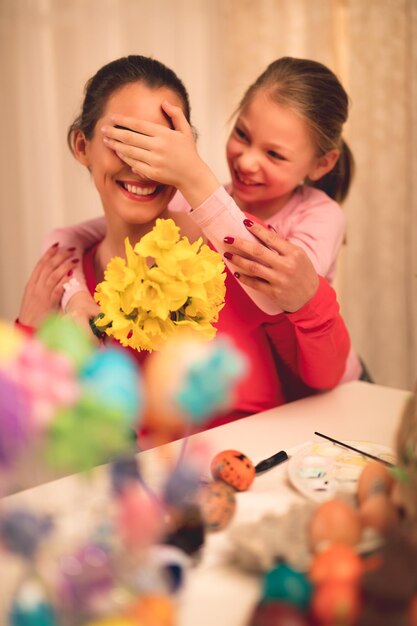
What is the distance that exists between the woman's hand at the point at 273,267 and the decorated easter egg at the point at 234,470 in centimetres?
38

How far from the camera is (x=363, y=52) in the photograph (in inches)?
107

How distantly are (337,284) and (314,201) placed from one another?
1.40m

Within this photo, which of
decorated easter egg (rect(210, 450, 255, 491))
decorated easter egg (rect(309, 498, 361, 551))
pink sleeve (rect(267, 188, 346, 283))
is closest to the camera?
decorated easter egg (rect(309, 498, 361, 551))

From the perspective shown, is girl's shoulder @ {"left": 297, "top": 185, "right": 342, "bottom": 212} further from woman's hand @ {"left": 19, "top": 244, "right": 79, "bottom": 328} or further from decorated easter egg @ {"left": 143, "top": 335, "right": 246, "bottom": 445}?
decorated easter egg @ {"left": 143, "top": 335, "right": 246, "bottom": 445}

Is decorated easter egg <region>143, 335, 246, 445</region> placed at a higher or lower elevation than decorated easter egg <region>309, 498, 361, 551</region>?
higher

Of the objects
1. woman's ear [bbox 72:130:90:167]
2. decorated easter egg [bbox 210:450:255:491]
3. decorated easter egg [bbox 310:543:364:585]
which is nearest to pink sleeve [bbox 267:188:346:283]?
woman's ear [bbox 72:130:90:167]

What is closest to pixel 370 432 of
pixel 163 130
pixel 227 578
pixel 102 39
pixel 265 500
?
pixel 265 500

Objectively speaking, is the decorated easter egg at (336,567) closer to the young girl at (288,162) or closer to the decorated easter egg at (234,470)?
the decorated easter egg at (234,470)

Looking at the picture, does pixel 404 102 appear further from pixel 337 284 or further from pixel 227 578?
pixel 227 578

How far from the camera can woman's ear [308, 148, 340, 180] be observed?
5.48 ft

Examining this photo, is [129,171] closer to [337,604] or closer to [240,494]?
[240,494]

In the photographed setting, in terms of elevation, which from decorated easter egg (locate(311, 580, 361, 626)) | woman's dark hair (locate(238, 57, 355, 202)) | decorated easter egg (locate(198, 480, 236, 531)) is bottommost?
decorated easter egg (locate(198, 480, 236, 531))

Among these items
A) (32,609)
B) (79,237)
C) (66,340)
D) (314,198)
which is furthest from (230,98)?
(32,609)

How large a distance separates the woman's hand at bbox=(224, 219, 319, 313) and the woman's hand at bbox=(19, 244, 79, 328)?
1.43ft
